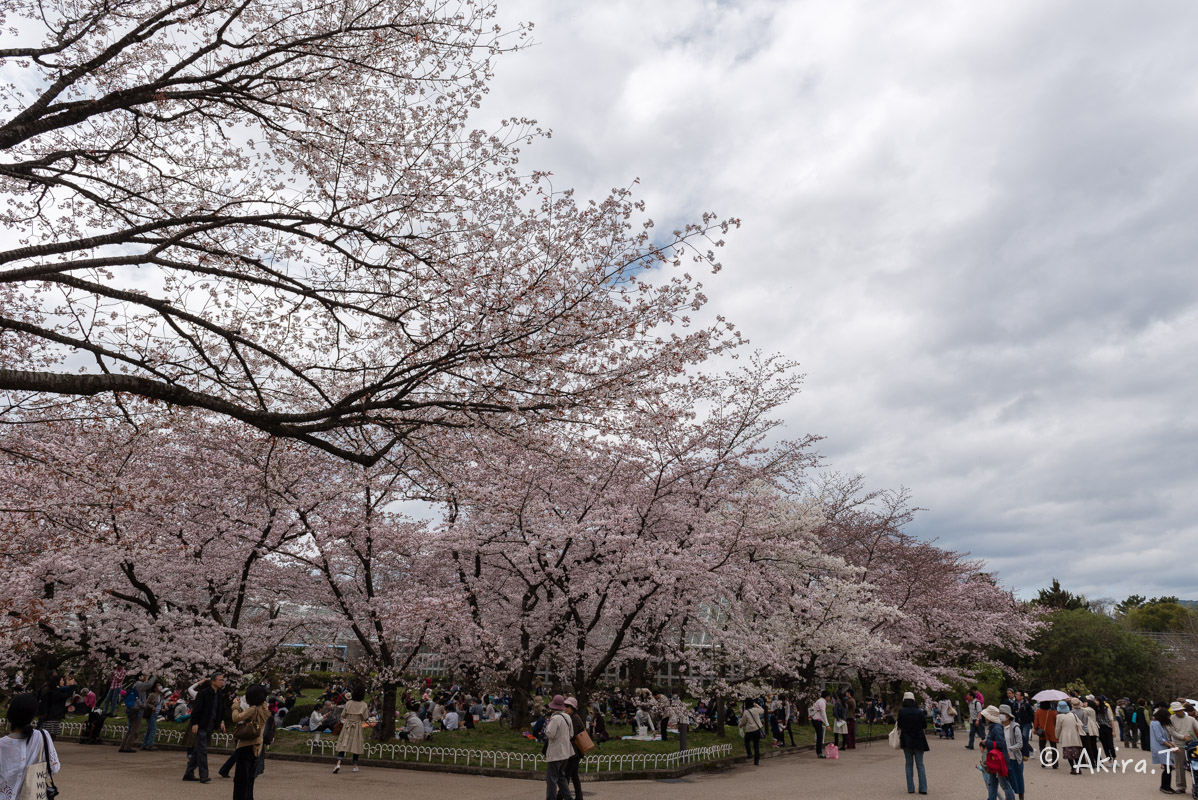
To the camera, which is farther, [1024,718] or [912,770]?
[1024,718]

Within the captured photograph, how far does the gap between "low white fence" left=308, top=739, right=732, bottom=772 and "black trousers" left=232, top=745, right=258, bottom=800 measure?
4.85 meters

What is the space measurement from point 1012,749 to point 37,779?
32.0ft

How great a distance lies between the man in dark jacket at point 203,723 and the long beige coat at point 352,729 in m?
1.87

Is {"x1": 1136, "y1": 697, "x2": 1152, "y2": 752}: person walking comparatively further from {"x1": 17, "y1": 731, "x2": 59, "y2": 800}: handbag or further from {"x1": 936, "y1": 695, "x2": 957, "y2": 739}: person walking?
{"x1": 17, "y1": 731, "x2": 59, "y2": 800}: handbag

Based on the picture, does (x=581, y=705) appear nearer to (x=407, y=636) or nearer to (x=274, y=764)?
(x=407, y=636)

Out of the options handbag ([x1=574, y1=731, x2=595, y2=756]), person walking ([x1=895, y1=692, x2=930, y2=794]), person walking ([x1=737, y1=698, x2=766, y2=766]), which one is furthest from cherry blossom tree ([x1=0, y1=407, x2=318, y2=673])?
person walking ([x1=895, y1=692, x2=930, y2=794])

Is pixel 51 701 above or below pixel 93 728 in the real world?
above

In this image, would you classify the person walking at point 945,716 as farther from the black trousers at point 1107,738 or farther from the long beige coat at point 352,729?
the long beige coat at point 352,729

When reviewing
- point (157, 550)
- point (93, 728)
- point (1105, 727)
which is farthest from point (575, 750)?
point (1105, 727)

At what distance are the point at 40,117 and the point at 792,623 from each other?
52.4 ft

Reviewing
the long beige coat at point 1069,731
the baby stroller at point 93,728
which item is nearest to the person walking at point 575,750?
the long beige coat at point 1069,731

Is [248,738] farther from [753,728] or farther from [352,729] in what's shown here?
[753,728]

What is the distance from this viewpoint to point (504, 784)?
10750mm

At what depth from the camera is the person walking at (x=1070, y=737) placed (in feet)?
43.4
